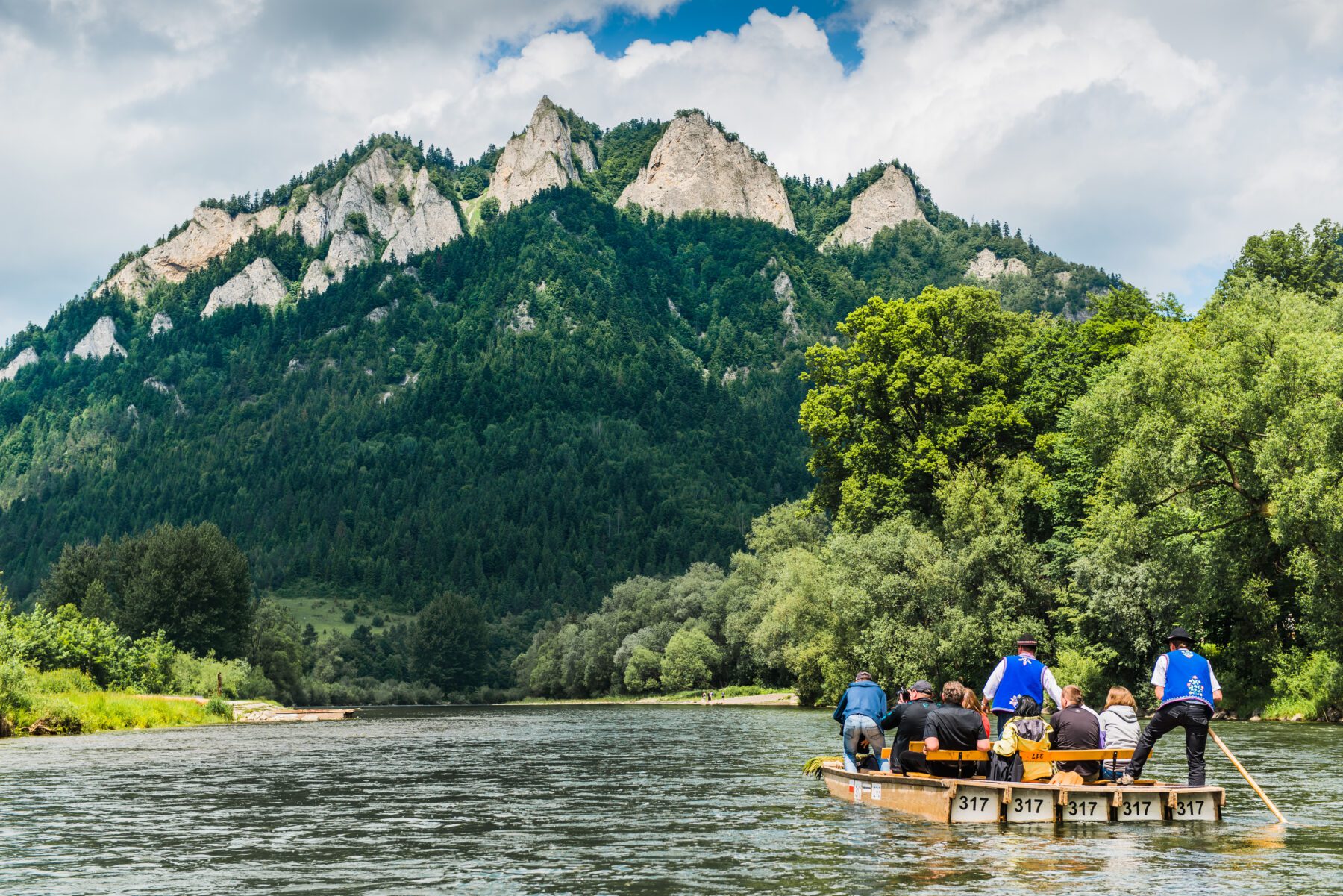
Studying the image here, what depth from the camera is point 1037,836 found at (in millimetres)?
21188

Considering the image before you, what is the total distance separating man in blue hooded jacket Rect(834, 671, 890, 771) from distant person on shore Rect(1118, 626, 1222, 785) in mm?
5700

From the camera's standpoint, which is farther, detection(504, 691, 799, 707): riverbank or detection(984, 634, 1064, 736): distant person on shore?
detection(504, 691, 799, 707): riverbank

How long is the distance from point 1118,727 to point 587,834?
1044 centimetres

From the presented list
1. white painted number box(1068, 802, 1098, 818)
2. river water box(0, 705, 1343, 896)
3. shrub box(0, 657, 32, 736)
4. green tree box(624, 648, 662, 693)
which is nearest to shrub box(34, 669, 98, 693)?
shrub box(0, 657, 32, 736)

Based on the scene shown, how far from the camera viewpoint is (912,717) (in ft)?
81.6

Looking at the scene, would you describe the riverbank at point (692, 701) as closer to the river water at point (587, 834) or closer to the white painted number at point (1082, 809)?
the river water at point (587, 834)

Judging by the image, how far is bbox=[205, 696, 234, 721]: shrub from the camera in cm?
7975

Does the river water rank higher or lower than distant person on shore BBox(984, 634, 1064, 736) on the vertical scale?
lower

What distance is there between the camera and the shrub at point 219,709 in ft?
262

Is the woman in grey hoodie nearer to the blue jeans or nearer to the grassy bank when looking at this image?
the blue jeans

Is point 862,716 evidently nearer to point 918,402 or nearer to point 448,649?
point 918,402

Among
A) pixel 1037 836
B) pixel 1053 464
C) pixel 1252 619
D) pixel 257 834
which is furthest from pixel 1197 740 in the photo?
pixel 1053 464

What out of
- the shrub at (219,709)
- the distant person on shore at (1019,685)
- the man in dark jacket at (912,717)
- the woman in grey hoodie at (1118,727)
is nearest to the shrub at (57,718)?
the shrub at (219,709)

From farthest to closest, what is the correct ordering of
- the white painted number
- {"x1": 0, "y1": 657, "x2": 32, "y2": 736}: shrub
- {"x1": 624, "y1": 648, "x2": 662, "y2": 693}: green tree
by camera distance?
{"x1": 624, "y1": 648, "x2": 662, "y2": 693}: green tree → {"x1": 0, "y1": 657, "x2": 32, "y2": 736}: shrub → the white painted number
